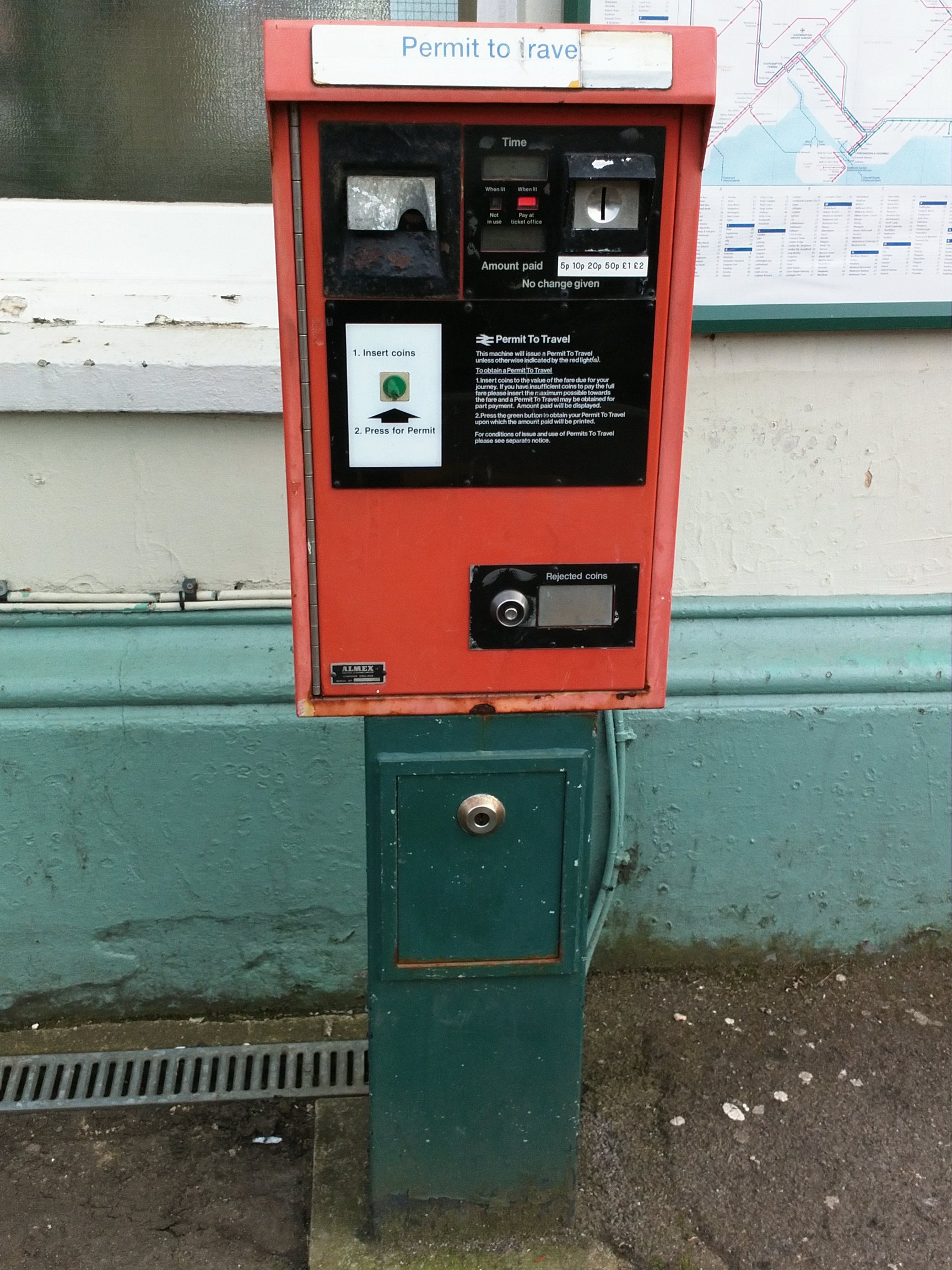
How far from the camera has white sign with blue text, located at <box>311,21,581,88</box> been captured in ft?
4.53

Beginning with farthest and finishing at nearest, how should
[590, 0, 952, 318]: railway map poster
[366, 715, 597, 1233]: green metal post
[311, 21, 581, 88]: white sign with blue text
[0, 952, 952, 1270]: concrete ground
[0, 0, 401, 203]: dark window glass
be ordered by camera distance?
[0, 0, 401, 203]: dark window glass → [590, 0, 952, 318]: railway map poster → [0, 952, 952, 1270]: concrete ground → [366, 715, 597, 1233]: green metal post → [311, 21, 581, 88]: white sign with blue text

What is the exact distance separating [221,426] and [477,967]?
133cm

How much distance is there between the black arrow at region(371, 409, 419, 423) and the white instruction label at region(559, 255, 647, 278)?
0.28m

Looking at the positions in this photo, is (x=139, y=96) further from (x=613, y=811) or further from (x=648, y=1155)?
(x=648, y=1155)

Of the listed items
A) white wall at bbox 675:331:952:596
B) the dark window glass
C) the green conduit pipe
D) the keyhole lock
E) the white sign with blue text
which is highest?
the dark window glass

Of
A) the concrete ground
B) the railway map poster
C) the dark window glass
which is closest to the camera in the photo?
the concrete ground

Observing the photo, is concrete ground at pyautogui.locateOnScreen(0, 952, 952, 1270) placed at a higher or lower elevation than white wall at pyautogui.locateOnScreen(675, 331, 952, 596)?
lower

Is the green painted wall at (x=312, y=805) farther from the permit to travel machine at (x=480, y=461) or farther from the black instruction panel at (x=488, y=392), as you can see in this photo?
the black instruction panel at (x=488, y=392)

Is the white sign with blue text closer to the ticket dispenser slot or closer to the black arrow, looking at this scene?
the ticket dispenser slot

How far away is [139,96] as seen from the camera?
2504 mm

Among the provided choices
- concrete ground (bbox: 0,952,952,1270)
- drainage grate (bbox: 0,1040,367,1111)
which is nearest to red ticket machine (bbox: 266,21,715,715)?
concrete ground (bbox: 0,952,952,1270)

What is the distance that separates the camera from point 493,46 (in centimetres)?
140

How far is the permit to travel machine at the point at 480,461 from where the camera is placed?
1.41 m

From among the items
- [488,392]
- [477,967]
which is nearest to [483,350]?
[488,392]
